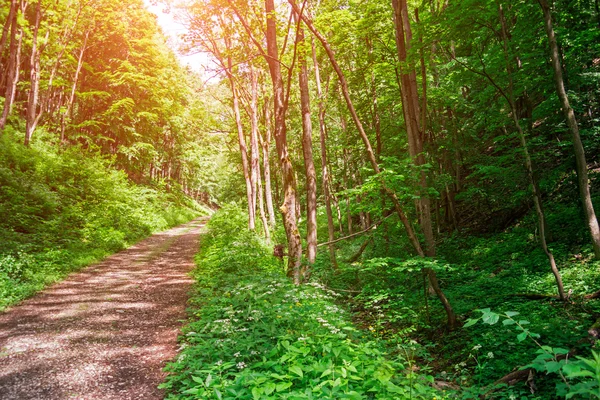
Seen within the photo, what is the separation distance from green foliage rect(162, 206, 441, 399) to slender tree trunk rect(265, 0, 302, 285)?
3.78 ft

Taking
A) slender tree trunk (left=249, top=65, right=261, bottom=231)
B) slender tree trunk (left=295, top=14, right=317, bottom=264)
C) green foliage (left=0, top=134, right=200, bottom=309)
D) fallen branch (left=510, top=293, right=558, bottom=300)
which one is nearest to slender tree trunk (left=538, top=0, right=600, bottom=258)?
fallen branch (left=510, top=293, right=558, bottom=300)

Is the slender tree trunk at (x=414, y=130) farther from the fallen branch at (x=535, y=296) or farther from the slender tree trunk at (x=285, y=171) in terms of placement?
the slender tree trunk at (x=285, y=171)

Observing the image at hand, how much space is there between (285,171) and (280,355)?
17.7 ft

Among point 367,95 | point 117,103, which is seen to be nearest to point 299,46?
point 367,95

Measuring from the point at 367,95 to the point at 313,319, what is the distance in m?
11.6

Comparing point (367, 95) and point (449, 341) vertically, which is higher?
point (367, 95)

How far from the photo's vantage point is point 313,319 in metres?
5.16

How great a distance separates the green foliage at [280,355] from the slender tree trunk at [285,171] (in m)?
1.15

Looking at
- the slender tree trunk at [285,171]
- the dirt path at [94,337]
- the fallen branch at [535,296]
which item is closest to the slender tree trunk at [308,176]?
the slender tree trunk at [285,171]

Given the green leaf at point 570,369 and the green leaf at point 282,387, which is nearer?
the green leaf at point 570,369

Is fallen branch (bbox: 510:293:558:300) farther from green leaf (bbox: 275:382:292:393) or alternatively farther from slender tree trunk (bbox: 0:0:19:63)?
slender tree trunk (bbox: 0:0:19:63)

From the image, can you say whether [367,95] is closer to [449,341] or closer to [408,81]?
[408,81]

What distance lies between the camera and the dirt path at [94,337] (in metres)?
4.53

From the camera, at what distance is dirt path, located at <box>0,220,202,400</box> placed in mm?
4531
